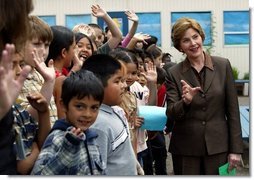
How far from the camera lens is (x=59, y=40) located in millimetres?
2439

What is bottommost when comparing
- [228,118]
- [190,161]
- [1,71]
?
[190,161]

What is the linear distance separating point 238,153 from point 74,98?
0.93m

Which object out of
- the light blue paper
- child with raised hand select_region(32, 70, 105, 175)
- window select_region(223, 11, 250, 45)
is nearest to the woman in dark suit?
the light blue paper

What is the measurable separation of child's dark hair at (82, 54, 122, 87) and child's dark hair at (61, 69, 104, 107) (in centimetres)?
18

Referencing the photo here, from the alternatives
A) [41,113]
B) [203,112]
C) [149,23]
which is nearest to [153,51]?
[203,112]

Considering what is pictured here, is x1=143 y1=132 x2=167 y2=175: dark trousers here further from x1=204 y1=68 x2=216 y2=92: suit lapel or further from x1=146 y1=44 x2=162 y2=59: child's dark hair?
x1=204 y1=68 x2=216 y2=92: suit lapel

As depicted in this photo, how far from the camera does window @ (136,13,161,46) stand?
23.2 ft

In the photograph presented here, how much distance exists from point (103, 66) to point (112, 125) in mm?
268

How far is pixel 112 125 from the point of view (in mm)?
2012

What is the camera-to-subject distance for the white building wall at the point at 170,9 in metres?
5.12

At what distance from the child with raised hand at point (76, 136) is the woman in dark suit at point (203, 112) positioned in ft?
2.07

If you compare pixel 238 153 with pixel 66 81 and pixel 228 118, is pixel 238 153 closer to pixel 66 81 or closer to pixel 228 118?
pixel 228 118

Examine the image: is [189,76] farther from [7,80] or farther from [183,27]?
[7,80]

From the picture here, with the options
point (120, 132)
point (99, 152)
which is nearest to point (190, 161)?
point (120, 132)
